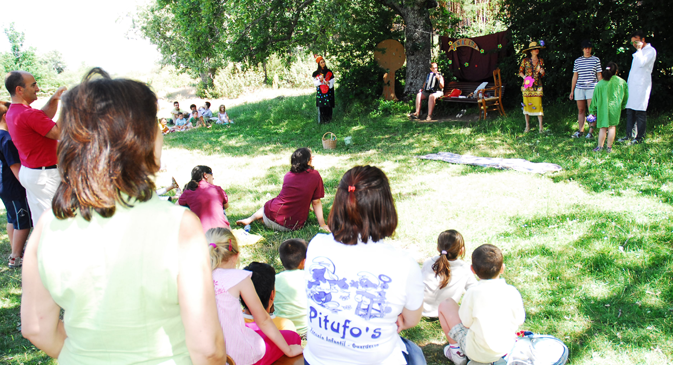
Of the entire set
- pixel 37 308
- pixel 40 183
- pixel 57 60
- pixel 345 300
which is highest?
pixel 57 60

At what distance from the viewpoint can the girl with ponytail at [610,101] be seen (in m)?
6.62

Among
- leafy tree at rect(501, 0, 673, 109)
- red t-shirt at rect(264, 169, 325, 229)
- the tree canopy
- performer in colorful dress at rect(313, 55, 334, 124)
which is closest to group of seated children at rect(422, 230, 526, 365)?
red t-shirt at rect(264, 169, 325, 229)

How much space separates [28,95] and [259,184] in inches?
140

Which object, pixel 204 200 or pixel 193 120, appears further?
pixel 193 120

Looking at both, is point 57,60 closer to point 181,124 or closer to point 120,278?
point 181,124

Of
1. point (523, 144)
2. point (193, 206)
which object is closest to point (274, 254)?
point (193, 206)

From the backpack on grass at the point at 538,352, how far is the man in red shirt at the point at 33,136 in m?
3.76

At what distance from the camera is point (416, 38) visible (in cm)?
1153

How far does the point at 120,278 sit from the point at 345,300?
92 centimetres

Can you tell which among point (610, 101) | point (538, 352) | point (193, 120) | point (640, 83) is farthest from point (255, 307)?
point (193, 120)

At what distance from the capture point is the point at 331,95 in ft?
38.4

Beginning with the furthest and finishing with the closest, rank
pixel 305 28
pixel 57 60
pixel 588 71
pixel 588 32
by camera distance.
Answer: pixel 57 60, pixel 305 28, pixel 588 32, pixel 588 71

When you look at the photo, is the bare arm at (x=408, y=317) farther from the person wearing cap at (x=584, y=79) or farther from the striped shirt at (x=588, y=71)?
the striped shirt at (x=588, y=71)

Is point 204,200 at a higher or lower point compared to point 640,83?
lower
